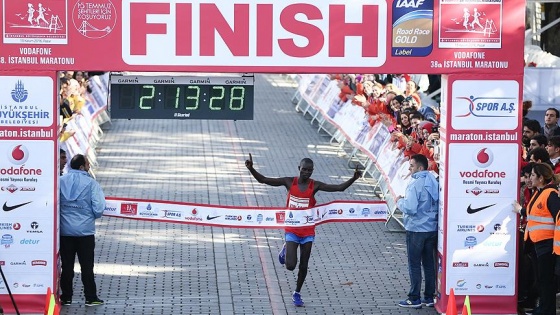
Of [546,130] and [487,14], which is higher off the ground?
[487,14]

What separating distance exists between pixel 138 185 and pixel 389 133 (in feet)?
15.4

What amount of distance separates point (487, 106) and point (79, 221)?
4875mm

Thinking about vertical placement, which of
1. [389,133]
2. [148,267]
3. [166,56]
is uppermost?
[166,56]

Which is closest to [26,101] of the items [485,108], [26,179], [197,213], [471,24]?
[26,179]

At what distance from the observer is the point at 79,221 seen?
14953 mm

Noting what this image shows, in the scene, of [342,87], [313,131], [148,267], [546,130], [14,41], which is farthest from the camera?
[313,131]

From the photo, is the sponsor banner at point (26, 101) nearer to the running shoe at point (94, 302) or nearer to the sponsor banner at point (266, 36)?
the sponsor banner at point (266, 36)

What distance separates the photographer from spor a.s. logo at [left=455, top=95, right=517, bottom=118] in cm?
1459

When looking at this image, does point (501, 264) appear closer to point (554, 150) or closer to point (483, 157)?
point (483, 157)

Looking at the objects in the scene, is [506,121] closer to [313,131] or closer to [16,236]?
[16,236]

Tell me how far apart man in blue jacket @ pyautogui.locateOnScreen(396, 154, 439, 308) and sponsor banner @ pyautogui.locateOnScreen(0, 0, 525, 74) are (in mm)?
1398

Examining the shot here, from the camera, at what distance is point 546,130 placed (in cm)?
1845

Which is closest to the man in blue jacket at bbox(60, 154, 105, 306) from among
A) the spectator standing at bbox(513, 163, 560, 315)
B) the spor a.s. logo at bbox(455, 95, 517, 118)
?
the spor a.s. logo at bbox(455, 95, 517, 118)

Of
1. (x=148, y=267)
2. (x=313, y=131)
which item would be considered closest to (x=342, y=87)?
(x=313, y=131)
